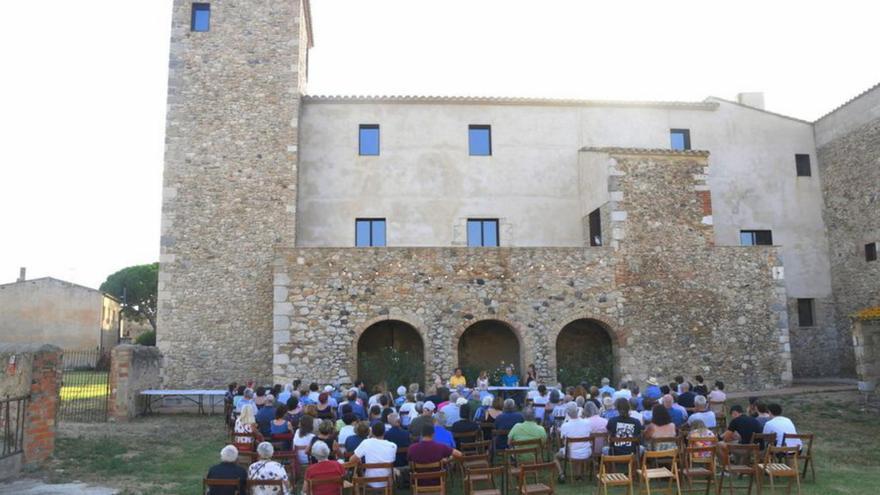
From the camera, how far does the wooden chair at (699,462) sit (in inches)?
309

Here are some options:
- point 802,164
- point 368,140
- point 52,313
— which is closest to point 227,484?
point 368,140

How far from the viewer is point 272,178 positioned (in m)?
19.5

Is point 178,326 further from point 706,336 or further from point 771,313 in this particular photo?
point 771,313

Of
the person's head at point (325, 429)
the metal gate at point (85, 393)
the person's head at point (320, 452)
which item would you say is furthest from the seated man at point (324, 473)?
the metal gate at point (85, 393)

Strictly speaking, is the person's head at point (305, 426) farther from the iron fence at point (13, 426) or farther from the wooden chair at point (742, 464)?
the wooden chair at point (742, 464)

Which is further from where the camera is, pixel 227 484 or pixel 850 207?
pixel 850 207

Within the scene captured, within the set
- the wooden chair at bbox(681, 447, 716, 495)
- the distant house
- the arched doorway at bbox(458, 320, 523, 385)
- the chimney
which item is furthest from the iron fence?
the distant house

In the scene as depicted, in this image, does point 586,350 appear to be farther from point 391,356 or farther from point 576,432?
point 576,432

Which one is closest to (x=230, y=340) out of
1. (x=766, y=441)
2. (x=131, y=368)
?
(x=131, y=368)

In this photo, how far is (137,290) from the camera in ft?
153

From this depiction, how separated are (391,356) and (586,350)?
584cm

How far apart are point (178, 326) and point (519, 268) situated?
976cm

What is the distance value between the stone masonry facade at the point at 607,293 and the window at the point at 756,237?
13.2 ft

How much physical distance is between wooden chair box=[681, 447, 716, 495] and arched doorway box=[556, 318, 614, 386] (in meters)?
8.82
